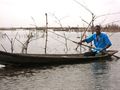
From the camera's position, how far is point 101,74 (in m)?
13.8

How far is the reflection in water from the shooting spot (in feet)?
37.5

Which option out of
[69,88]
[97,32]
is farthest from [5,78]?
[97,32]

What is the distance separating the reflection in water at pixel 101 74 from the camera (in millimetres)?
11430

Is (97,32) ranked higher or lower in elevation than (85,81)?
higher

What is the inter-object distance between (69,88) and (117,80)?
2.15 metres

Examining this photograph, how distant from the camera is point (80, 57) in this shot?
16.5m

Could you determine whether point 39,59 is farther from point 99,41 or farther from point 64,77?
point 99,41

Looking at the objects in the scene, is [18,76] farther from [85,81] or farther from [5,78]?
[85,81]

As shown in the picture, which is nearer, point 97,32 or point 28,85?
point 28,85

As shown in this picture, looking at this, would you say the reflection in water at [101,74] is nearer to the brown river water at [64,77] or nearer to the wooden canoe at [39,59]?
the brown river water at [64,77]

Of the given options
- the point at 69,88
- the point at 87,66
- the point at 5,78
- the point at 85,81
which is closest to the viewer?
the point at 69,88

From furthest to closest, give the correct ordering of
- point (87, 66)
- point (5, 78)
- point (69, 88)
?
point (87, 66)
point (5, 78)
point (69, 88)

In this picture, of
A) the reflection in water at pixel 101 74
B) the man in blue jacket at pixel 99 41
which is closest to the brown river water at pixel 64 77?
the reflection in water at pixel 101 74

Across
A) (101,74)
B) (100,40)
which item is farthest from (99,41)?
(101,74)
